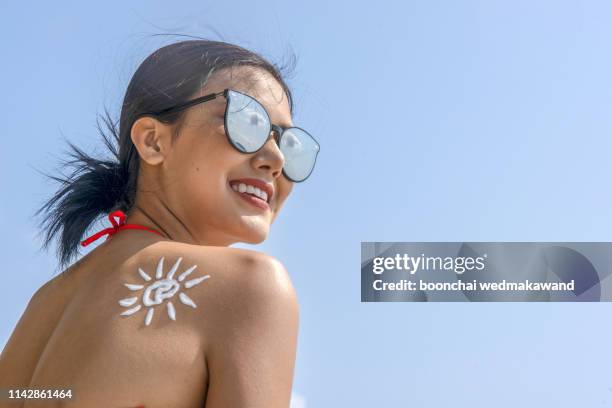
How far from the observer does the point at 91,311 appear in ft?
8.86

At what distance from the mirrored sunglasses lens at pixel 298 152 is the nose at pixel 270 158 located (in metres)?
0.09

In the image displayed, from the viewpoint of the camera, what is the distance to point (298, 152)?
12.4ft

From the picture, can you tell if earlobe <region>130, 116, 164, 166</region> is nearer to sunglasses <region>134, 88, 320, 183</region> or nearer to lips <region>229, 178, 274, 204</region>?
sunglasses <region>134, 88, 320, 183</region>

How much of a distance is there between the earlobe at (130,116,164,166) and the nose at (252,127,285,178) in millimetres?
368

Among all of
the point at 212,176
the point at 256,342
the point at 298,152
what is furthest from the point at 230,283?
the point at 298,152

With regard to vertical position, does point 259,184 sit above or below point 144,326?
above

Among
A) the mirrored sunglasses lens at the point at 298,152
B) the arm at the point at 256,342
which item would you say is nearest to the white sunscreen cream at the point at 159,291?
the arm at the point at 256,342

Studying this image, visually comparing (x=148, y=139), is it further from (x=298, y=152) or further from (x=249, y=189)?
(x=298, y=152)

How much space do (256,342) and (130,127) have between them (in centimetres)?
135

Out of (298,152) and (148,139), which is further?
(298,152)

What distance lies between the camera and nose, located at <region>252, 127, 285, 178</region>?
343cm

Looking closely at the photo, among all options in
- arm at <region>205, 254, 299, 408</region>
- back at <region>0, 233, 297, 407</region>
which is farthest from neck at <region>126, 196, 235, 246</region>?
arm at <region>205, 254, 299, 408</region>

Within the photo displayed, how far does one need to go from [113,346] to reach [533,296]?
406 inches

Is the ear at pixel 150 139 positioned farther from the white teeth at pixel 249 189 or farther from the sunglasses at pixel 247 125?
the white teeth at pixel 249 189
